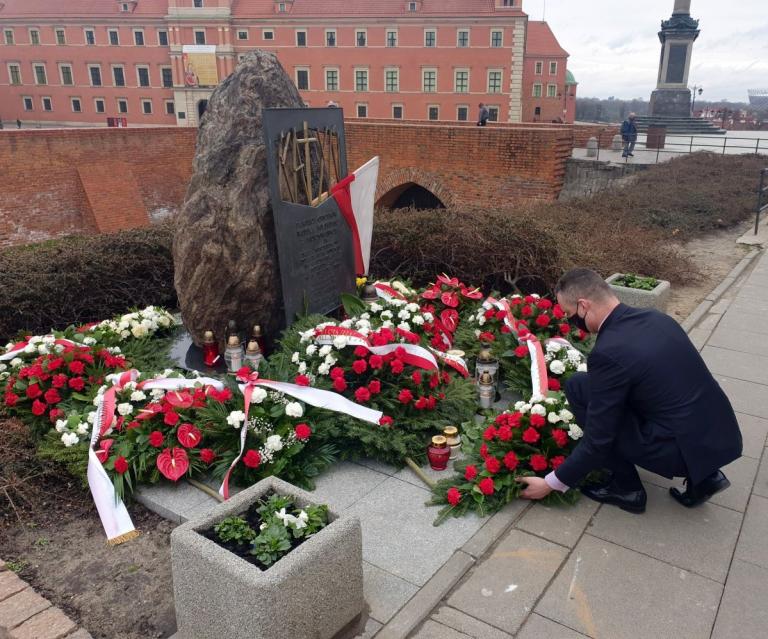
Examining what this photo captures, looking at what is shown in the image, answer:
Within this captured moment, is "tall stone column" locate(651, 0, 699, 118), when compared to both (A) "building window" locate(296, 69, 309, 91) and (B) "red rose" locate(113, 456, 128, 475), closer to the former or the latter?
(A) "building window" locate(296, 69, 309, 91)

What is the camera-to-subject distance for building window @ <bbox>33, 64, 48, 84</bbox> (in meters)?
58.6

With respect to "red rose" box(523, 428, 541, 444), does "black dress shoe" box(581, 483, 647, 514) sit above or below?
below

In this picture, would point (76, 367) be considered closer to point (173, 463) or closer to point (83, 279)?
point (173, 463)

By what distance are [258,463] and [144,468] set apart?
724mm

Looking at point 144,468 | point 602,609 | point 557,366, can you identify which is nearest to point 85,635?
point 144,468

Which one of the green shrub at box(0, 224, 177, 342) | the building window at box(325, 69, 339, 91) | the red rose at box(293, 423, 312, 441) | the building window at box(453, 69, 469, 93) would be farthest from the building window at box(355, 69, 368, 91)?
the red rose at box(293, 423, 312, 441)

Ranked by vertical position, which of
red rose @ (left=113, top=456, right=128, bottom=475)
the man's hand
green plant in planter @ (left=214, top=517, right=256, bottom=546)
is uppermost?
green plant in planter @ (left=214, top=517, right=256, bottom=546)

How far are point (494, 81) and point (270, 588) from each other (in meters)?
52.1

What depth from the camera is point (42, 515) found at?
379 centimetres

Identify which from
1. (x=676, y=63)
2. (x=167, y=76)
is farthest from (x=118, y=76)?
(x=676, y=63)

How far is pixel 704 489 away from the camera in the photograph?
12.0ft

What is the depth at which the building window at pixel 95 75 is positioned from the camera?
57.6m

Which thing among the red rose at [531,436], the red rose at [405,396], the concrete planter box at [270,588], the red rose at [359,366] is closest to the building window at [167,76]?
the red rose at [359,366]

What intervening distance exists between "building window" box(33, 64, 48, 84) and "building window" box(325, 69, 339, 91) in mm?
26634
